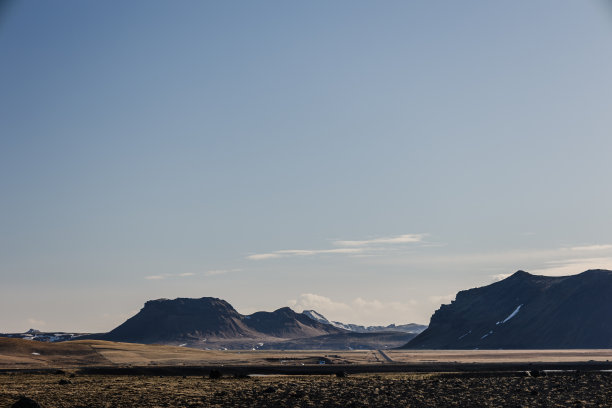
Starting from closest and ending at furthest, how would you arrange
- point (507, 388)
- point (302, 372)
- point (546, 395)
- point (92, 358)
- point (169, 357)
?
1. point (546, 395)
2. point (507, 388)
3. point (302, 372)
4. point (92, 358)
5. point (169, 357)

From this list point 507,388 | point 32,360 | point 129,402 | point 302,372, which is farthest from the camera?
point 32,360

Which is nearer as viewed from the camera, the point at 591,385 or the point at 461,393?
the point at 461,393

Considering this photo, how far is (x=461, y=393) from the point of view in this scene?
55.1 metres

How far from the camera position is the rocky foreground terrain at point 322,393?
48781 millimetres

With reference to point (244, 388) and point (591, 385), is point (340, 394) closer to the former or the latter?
point (244, 388)

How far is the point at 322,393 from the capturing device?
182 ft

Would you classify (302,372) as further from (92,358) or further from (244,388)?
(92,358)

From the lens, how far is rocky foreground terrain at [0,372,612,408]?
4878 centimetres

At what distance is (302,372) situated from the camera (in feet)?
311

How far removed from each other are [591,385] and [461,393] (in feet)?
49.7

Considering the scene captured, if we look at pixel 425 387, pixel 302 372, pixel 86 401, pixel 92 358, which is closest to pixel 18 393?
pixel 86 401

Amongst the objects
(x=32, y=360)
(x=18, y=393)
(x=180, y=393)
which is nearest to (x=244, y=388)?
(x=180, y=393)

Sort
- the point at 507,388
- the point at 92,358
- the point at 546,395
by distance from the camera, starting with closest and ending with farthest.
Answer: the point at 546,395 → the point at 507,388 → the point at 92,358

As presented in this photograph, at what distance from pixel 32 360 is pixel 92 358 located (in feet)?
58.8
